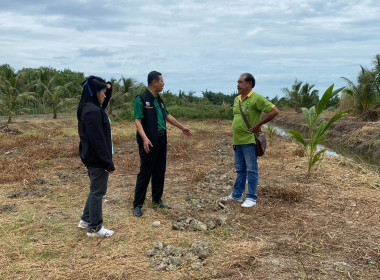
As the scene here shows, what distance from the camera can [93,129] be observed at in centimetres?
354

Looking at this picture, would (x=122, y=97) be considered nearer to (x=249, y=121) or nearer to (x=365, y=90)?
(x=365, y=90)

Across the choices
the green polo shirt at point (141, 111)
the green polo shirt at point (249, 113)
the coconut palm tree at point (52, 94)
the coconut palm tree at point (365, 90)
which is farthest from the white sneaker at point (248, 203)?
the coconut palm tree at point (52, 94)

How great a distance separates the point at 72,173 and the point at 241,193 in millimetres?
3586

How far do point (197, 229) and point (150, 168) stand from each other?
3.27 ft

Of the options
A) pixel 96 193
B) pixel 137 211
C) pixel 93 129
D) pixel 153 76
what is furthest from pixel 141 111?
pixel 137 211

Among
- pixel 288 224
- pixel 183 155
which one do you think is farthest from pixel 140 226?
pixel 183 155

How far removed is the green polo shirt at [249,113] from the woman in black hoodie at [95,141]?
1.82 metres

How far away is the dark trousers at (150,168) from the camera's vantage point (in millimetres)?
4492

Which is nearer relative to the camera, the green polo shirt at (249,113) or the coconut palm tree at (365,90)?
the green polo shirt at (249,113)

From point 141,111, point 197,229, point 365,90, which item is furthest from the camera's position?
point 365,90

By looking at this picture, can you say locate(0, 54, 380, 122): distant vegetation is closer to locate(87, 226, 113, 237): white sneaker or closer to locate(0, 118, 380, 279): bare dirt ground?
locate(0, 118, 380, 279): bare dirt ground

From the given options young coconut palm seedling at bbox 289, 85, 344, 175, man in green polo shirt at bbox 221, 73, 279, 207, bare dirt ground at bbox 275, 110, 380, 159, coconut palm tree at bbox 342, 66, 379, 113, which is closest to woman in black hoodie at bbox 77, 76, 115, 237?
man in green polo shirt at bbox 221, 73, 279, 207

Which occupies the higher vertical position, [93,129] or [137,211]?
[93,129]

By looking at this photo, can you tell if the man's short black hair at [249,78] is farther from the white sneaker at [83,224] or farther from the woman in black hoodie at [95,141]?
the white sneaker at [83,224]
